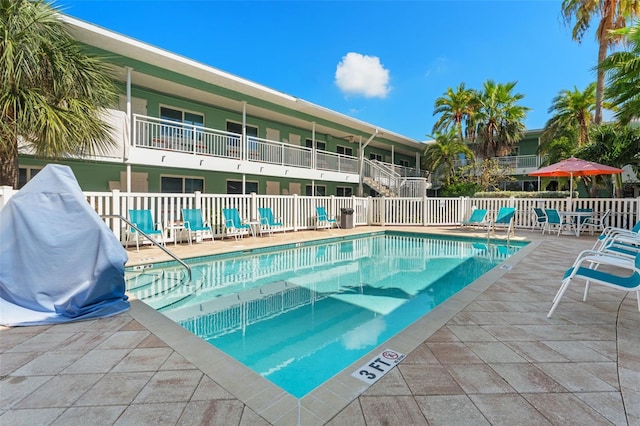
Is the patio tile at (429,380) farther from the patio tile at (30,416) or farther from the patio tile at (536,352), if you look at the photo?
the patio tile at (30,416)

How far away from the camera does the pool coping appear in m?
1.91

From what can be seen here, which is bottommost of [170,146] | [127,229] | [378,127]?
[127,229]

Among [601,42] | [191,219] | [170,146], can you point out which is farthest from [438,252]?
[601,42]

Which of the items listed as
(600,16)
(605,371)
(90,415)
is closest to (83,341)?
(90,415)

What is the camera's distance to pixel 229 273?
644 centimetres

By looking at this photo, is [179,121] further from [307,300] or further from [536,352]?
[536,352]

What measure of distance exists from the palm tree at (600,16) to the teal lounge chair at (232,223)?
14.6 metres

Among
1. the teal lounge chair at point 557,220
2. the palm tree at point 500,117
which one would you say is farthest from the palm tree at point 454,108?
the teal lounge chair at point 557,220

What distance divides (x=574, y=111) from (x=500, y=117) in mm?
3479

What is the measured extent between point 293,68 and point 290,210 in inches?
438

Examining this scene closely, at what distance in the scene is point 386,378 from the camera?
7.37 ft

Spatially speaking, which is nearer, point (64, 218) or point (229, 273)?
point (64, 218)

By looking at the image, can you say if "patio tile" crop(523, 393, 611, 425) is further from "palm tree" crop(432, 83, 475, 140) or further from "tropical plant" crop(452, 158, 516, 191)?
"palm tree" crop(432, 83, 475, 140)

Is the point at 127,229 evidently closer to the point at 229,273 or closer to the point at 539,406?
the point at 229,273
